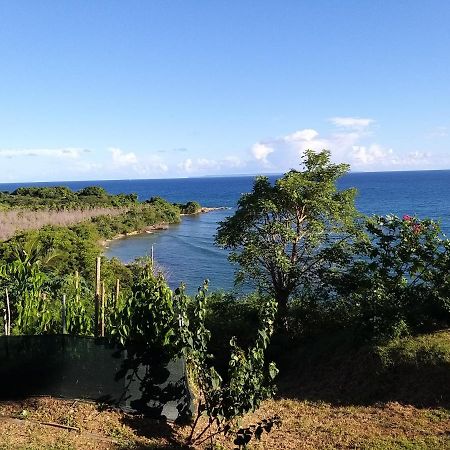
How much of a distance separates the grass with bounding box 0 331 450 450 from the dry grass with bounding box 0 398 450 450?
0.05 feet

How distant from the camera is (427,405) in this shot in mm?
8773

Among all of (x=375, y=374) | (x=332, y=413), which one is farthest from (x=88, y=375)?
(x=375, y=374)

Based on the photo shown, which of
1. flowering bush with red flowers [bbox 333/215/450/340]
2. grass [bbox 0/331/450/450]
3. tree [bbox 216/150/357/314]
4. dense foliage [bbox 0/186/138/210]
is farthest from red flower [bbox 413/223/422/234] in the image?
dense foliage [bbox 0/186/138/210]

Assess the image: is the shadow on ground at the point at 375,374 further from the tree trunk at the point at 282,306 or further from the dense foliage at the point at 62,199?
→ the dense foliage at the point at 62,199

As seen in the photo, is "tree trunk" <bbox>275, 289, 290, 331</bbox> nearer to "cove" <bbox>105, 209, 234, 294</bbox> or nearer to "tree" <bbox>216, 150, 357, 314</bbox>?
"tree" <bbox>216, 150, 357, 314</bbox>

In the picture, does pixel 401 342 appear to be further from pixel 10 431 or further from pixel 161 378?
pixel 10 431

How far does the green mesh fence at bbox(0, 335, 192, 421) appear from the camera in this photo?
747 cm

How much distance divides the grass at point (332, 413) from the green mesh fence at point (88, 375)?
0.20 metres

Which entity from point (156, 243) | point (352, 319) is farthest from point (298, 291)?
point (156, 243)

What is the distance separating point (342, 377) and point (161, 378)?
4.76 metres

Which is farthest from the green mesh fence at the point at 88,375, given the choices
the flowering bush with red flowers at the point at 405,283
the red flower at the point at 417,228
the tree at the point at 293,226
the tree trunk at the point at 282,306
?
the red flower at the point at 417,228

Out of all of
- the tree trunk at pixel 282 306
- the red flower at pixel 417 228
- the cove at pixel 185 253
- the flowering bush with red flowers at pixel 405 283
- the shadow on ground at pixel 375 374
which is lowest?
the cove at pixel 185 253

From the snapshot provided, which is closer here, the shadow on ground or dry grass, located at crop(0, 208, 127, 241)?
the shadow on ground

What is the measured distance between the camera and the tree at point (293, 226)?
12.6 m
